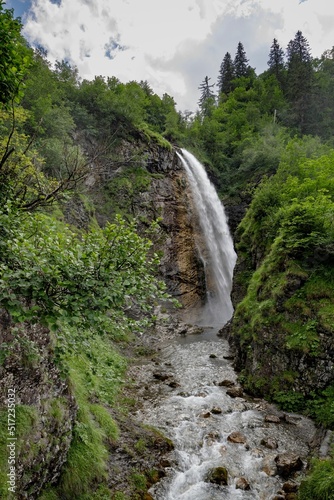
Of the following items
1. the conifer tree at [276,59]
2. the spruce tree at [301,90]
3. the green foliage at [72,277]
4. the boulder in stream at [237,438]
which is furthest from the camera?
the conifer tree at [276,59]

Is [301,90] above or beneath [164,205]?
above

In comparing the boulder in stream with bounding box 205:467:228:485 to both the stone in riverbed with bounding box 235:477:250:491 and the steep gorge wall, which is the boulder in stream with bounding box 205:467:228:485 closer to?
the stone in riverbed with bounding box 235:477:250:491

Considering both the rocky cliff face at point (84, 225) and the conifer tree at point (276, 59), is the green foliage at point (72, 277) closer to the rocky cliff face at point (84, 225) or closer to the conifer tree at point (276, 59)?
the rocky cliff face at point (84, 225)

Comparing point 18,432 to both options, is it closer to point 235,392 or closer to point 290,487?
point 290,487

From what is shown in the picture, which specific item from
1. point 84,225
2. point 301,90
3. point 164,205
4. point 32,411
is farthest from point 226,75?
point 32,411

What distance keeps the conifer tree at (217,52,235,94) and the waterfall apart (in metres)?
27.8

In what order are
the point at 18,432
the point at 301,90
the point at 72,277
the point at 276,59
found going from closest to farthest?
the point at 72,277
the point at 18,432
the point at 301,90
the point at 276,59

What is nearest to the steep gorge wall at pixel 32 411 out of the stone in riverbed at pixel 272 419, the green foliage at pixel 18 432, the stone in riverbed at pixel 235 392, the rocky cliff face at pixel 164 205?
the green foliage at pixel 18 432

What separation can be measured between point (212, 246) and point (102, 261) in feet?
88.2

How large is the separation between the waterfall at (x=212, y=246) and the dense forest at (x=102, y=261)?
2.97 metres

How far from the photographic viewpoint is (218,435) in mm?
8625

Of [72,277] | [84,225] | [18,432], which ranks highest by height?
[84,225]

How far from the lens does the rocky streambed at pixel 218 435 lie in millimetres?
6680

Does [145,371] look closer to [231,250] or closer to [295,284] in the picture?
[295,284]
